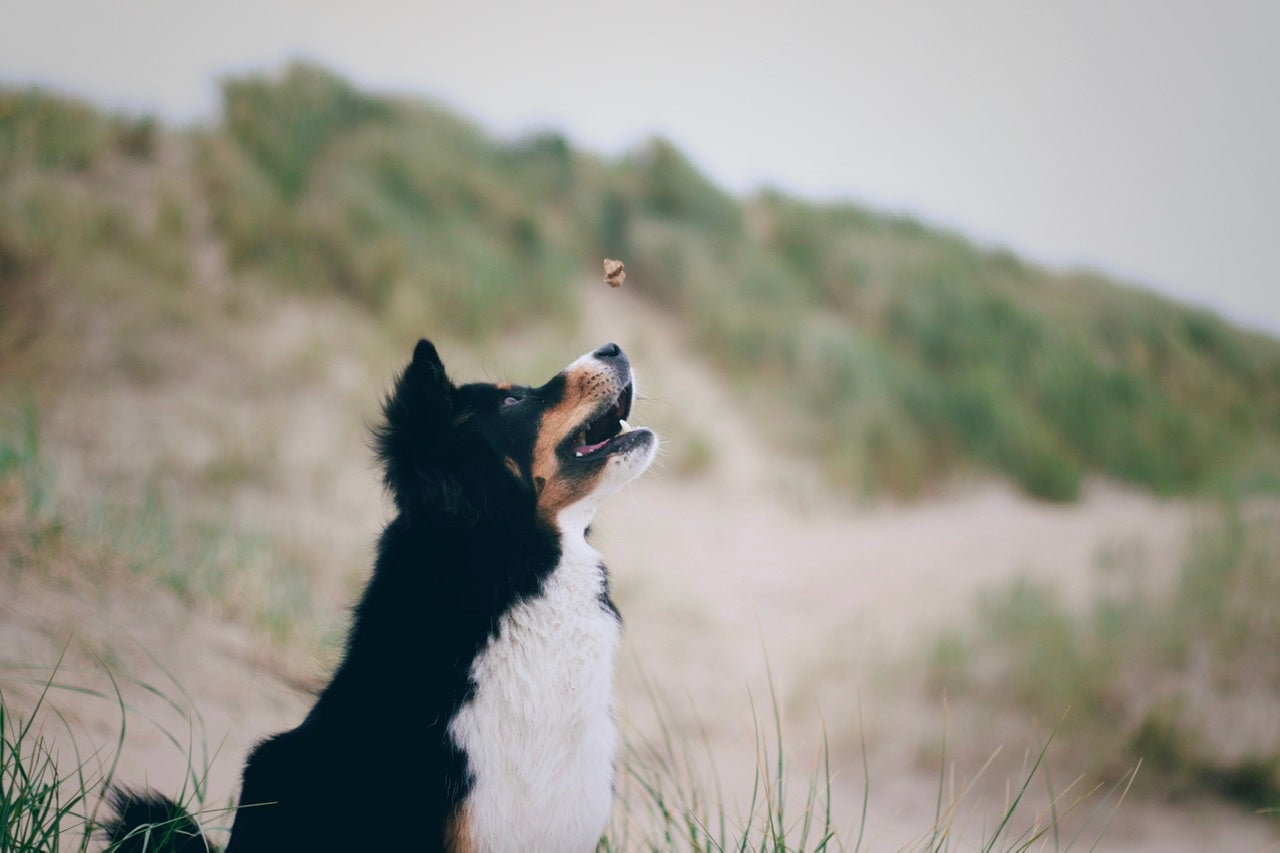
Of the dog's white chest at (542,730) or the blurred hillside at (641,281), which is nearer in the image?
the dog's white chest at (542,730)

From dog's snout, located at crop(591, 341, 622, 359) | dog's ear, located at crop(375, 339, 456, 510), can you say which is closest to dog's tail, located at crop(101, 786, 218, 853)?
dog's ear, located at crop(375, 339, 456, 510)

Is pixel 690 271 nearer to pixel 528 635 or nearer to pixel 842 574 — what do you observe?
pixel 842 574

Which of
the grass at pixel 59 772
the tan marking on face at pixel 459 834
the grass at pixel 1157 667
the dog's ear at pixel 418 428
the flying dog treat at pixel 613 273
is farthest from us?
the grass at pixel 1157 667

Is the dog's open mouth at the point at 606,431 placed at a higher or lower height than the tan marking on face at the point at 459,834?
higher

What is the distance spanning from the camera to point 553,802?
2.31 m

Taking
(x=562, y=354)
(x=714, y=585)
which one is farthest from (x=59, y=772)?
(x=562, y=354)

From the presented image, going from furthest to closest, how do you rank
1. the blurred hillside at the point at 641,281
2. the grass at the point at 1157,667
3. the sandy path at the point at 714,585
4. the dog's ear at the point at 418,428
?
the blurred hillside at the point at 641,281, the grass at the point at 1157,667, the sandy path at the point at 714,585, the dog's ear at the point at 418,428

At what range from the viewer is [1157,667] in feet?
22.3

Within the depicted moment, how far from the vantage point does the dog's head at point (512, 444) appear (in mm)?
2477

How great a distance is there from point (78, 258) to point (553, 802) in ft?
33.2

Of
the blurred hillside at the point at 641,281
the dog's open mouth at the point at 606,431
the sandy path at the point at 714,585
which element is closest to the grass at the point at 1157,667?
the sandy path at the point at 714,585

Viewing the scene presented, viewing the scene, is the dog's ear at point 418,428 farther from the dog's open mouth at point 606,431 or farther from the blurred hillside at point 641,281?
the blurred hillside at point 641,281

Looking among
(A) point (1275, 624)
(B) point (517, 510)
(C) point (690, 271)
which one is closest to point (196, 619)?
(B) point (517, 510)

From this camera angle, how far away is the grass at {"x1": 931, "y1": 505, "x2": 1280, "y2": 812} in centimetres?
617
